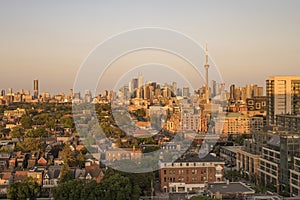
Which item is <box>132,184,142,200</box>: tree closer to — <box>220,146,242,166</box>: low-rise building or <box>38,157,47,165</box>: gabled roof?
<box>38,157,47,165</box>: gabled roof

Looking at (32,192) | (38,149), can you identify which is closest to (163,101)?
(38,149)

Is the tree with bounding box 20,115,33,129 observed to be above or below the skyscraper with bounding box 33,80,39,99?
below

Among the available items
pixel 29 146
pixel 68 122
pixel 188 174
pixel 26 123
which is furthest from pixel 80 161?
pixel 26 123

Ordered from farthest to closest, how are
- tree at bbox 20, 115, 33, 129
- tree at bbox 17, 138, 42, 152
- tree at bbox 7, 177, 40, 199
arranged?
tree at bbox 20, 115, 33, 129, tree at bbox 17, 138, 42, 152, tree at bbox 7, 177, 40, 199

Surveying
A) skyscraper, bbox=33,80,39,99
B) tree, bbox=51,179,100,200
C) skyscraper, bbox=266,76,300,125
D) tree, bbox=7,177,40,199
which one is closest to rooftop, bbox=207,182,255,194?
tree, bbox=51,179,100,200

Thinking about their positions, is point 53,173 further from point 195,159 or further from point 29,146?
point 29,146

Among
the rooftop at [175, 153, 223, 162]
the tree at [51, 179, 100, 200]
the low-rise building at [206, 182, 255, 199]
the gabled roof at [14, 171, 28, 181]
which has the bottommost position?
the gabled roof at [14, 171, 28, 181]

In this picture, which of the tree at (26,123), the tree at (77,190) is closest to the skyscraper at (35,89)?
the tree at (26,123)

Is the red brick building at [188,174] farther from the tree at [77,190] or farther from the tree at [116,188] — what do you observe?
the tree at [77,190]
